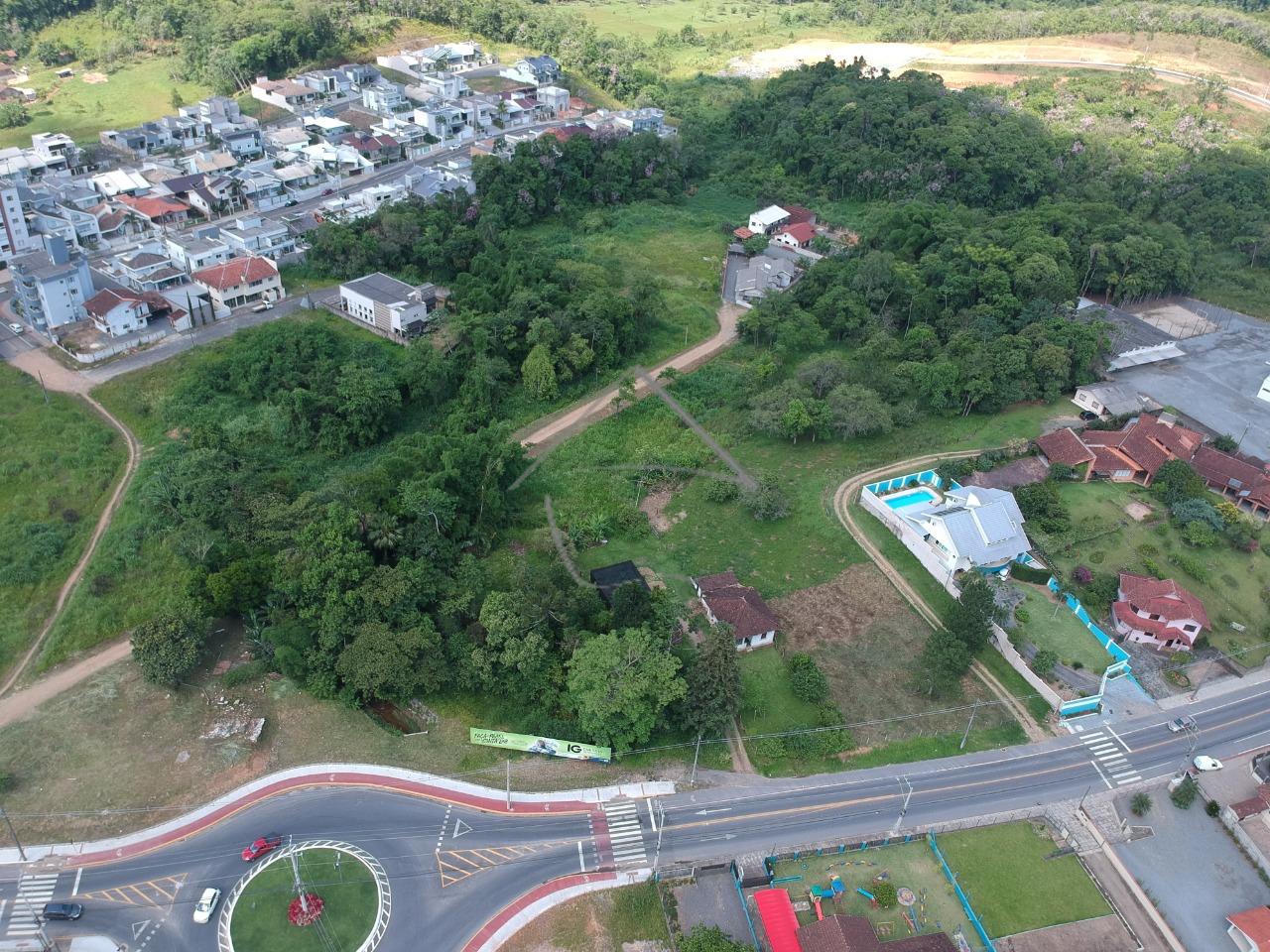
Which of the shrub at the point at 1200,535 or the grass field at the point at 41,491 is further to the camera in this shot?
the shrub at the point at 1200,535

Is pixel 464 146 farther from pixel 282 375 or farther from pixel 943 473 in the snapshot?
pixel 943 473

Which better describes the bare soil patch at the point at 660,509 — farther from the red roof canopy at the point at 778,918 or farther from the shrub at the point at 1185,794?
the shrub at the point at 1185,794

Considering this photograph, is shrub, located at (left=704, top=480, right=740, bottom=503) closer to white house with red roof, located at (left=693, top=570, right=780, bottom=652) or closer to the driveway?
white house with red roof, located at (left=693, top=570, right=780, bottom=652)

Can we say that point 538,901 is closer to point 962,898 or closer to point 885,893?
point 885,893

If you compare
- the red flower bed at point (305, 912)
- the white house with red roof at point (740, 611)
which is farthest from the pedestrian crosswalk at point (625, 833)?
the red flower bed at point (305, 912)

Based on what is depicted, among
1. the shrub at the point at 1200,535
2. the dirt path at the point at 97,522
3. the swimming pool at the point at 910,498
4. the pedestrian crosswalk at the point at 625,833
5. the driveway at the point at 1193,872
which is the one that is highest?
the shrub at the point at 1200,535

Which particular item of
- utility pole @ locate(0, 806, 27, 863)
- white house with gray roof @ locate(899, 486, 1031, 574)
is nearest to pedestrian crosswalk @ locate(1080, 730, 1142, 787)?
white house with gray roof @ locate(899, 486, 1031, 574)
